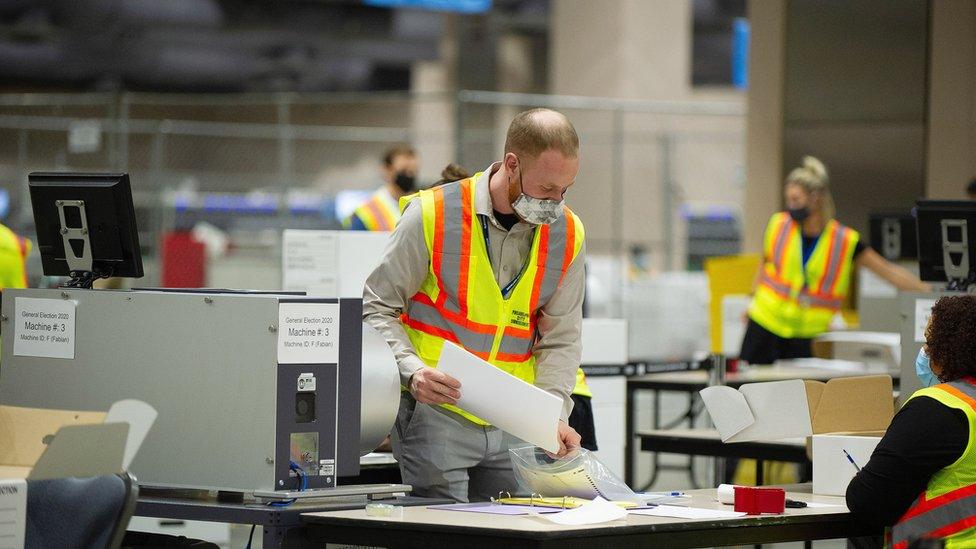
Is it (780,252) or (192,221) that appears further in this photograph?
(192,221)

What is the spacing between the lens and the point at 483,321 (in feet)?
13.1

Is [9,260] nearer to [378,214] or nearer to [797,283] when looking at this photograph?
[378,214]

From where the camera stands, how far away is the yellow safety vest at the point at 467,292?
3.98 meters

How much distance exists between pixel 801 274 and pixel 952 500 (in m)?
5.04

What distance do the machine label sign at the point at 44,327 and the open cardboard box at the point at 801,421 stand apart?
72.7 inches

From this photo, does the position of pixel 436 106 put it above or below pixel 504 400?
above

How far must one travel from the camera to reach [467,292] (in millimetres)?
3975

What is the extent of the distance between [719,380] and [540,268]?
2.53 metres

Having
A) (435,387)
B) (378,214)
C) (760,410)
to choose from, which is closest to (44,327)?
(435,387)

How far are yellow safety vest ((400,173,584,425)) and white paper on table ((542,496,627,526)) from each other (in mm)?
579

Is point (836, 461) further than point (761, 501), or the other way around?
point (836, 461)

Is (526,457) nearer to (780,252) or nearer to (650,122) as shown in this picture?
(780,252)

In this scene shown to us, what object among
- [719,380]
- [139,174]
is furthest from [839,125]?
[139,174]

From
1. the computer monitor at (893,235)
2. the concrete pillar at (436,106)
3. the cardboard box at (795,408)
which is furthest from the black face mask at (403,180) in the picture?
the concrete pillar at (436,106)
